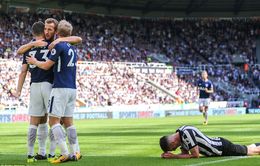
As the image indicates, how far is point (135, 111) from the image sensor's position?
147ft

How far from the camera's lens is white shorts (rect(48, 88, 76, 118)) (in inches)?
370

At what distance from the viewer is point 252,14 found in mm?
70062

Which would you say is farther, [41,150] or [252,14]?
[252,14]

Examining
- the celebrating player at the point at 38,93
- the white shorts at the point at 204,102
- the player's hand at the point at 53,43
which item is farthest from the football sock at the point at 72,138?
the white shorts at the point at 204,102

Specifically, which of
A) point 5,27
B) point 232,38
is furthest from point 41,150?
point 232,38

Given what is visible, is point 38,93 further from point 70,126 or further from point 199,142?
point 199,142

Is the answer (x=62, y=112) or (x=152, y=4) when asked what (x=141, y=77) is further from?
(x=62, y=112)

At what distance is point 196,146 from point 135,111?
34919mm

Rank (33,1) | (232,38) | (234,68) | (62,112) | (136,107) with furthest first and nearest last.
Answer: (232,38) < (234,68) < (33,1) < (136,107) < (62,112)

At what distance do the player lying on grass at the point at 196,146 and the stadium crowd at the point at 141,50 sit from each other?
3166cm

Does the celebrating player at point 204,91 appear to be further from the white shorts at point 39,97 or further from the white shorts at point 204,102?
the white shorts at point 39,97

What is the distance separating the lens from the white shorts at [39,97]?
995 centimetres

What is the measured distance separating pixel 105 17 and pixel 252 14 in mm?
19874

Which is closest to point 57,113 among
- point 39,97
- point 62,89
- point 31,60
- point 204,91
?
point 62,89
